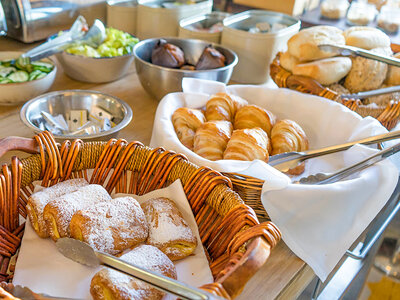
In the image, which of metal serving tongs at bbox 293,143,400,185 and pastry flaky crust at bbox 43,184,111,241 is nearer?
pastry flaky crust at bbox 43,184,111,241

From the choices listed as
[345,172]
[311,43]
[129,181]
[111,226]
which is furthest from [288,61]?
[111,226]

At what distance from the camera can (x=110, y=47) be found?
1.10 m

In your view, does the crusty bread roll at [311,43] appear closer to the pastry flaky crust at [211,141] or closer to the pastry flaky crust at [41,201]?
the pastry flaky crust at [211,141]

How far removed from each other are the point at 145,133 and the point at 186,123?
0.15 m

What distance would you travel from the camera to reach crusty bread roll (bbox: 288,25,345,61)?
979 mm

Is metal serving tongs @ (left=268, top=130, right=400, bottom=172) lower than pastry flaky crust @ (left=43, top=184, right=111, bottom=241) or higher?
higher

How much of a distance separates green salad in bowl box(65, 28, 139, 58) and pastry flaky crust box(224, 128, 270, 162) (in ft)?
1.63

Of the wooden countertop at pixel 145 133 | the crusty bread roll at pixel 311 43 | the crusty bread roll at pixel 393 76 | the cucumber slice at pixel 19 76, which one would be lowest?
the wooden countertop at pixel 145 133

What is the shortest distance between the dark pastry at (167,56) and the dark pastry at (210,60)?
0.17 feet

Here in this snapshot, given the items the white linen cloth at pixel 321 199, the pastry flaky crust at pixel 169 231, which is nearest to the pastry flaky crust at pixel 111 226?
the pastry flaky crust at pixel 169 231

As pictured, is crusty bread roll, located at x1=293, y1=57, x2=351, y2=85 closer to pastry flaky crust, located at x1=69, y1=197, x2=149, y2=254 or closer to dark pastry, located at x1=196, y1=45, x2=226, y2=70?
dark pastry, located at x1=196, y1=45, x2=226, y2=70

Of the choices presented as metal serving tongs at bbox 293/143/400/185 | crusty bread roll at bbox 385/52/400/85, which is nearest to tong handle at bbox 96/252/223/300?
metal serving tongs at bbox 293/143/400/185

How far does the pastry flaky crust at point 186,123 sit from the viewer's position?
782 millimetres

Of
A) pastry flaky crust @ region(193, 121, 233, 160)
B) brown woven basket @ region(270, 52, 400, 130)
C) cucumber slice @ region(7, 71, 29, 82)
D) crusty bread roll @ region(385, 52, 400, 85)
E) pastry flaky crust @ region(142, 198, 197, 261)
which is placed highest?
crusty bread roll @ region(385, 52, 400, 85)
